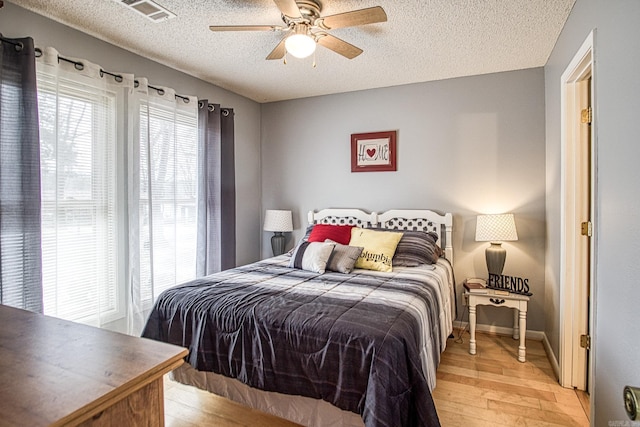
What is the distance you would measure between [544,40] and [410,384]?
2.77 meters

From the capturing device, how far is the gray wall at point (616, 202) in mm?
1287

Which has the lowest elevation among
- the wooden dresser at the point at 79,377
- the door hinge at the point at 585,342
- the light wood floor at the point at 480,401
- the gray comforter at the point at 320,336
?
the light wood floor at the point at 480,401

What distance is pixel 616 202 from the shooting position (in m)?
1.45

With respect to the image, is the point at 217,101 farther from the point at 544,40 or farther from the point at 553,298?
the point at 553,298

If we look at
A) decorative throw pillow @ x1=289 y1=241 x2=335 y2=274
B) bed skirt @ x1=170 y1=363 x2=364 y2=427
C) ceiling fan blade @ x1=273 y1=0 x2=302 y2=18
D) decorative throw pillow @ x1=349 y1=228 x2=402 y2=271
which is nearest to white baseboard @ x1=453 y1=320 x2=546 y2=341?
decorative throw pillow @ x1=349 y1=228 x2=402 y2=271

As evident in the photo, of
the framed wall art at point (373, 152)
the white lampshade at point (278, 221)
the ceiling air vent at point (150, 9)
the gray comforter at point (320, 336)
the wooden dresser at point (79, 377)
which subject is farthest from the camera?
the white lampshade at point (278, 221)

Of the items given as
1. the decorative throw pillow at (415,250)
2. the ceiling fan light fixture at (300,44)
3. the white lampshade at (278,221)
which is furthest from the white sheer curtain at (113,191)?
the decorative throw pillow at (415,250)

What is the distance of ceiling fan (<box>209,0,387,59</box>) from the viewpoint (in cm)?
196

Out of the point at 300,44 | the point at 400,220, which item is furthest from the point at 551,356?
the point at 300,44

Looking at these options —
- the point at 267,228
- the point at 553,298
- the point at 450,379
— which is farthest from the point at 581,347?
the point at 267,228

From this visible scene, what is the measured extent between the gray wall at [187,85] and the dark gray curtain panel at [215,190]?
0.26 metres

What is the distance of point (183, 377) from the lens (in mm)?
2158

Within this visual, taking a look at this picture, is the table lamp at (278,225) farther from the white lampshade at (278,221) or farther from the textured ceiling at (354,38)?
the textured ceiling at (354,38)

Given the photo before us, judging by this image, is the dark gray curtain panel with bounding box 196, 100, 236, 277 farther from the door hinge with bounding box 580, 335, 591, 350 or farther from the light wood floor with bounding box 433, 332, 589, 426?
the door hinge with bounding box 580, 335, 591, 350
